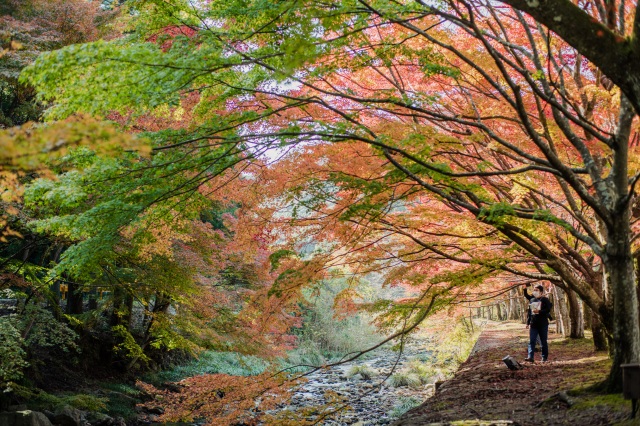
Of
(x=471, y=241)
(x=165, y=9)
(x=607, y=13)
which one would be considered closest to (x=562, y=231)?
(x=471, y=241)

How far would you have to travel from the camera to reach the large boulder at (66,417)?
1023 centimetres

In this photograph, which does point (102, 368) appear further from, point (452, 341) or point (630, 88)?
point (630, 88)

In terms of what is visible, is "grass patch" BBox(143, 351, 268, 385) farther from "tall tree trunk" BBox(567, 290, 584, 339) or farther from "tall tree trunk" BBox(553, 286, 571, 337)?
"tall tree trunk" BBox(553, 286, 571, 337)

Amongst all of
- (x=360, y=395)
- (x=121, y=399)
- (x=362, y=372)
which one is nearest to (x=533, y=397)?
(x=360, y=395)

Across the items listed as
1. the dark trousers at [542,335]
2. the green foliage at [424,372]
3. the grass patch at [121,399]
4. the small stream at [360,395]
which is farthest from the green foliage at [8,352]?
the green foliage at [424,372]

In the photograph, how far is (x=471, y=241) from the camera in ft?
29.0

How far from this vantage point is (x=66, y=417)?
10250 millimetres

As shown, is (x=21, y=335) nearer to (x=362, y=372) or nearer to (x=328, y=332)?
(x=362, y=372)

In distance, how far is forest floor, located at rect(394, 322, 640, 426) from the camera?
5430mm

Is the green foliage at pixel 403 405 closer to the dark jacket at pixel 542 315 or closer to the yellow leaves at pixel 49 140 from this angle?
the dark jacket at pixel 542 315

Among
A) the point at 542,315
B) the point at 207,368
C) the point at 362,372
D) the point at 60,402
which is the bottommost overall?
the point at 362,372

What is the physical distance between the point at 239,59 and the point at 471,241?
5421mm

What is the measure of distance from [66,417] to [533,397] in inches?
347

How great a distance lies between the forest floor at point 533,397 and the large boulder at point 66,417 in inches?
266
